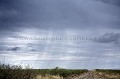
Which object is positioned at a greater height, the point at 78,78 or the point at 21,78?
the point at 21,78

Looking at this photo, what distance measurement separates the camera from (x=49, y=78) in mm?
29250

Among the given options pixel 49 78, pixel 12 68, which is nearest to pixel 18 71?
pixel 12 68

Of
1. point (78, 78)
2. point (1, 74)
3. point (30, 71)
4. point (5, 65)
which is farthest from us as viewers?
point (78, 78)

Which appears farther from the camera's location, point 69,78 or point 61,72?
point 61,72

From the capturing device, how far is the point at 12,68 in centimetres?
1964

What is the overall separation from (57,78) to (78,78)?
2.53 meters

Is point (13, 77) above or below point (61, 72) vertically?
above

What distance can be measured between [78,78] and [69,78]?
8.93 feet

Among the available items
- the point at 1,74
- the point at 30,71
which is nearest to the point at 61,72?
the point at 30,71

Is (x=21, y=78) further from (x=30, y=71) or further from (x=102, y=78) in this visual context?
(x=102, y=78)

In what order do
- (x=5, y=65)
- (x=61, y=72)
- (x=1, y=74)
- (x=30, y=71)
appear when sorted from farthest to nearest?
1. (x=61, y=72)
2. (x=30, y=71)
3. (x=5, y=65)
4. (x=1, y=74)

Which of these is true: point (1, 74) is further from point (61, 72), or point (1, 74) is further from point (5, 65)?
point (61, 72)

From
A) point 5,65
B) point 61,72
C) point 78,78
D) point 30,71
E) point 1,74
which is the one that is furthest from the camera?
point 61,72

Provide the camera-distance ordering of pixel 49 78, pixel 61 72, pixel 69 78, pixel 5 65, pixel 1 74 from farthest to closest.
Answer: pixel 61 72, pixel 69 78, pixel 49 78, pixel 5 65, pixel 1 74
